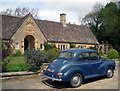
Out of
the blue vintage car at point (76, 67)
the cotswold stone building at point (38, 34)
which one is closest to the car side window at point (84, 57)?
the blue vintage car at point (76, 67)

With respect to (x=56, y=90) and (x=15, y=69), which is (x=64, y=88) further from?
(x=15, y=69)

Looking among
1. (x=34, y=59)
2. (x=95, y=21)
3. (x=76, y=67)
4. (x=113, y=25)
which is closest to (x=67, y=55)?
(x=76, y=67)

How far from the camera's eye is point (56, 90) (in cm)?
682

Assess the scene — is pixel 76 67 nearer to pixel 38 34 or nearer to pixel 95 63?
pixel 95 63

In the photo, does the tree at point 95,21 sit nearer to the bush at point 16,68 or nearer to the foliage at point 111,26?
the foliage at point 111,26

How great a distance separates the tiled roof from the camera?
25.3m

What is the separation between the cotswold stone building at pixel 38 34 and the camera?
24391 mm

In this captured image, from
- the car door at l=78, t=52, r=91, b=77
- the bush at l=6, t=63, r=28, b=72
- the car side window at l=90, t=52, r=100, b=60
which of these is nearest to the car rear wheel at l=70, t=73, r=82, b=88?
the car door at l=78, t=52, r=91, b=77

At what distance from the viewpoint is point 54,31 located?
97.8ft

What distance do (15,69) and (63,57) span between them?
388 centimetres

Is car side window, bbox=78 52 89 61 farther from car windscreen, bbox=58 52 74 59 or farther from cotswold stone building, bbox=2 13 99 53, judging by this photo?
cotswold stone building, bbox=2 13 99 53

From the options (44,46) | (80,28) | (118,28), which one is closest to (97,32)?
(118,28)

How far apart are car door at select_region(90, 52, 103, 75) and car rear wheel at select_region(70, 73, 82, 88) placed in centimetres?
99

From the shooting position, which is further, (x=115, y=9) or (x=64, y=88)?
(x=115, y=9)
